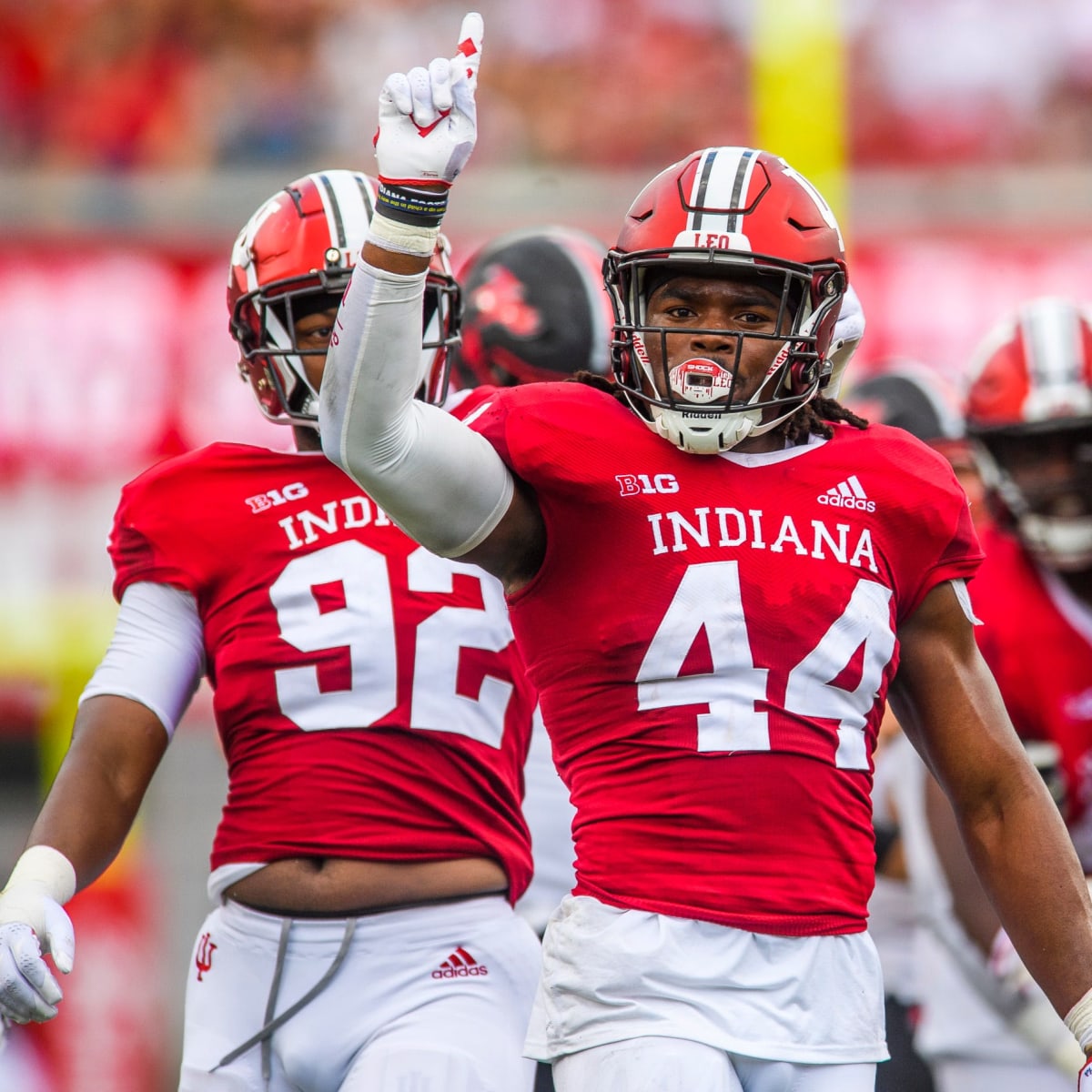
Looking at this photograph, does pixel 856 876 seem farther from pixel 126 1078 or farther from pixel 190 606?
pixel 126 1078

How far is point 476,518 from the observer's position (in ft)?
7.96

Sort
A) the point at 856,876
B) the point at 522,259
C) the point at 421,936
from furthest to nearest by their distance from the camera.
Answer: the point at 522,259 < the point at 421,936 < the point at 856,876

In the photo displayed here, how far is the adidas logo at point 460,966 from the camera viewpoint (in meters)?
2.88

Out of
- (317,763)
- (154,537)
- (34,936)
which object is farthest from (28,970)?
(154,537)

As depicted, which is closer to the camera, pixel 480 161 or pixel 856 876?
pixel 856 876

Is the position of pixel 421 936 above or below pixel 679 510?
below

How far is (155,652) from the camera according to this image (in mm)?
3031

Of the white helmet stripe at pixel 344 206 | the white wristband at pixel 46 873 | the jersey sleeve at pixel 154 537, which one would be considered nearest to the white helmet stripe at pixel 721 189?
the white helmet stripe at pixel 344 206

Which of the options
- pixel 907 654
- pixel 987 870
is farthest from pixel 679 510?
pixel 987 870

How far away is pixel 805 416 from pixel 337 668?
0.83m

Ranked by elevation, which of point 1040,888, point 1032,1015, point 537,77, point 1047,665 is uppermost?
point 537,77

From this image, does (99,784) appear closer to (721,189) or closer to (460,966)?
(460,966)

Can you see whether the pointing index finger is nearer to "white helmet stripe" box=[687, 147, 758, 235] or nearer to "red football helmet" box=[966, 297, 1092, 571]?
"white helmet stripe" box=[687, 147, 758, 235]

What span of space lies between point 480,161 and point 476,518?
7937 millimetres
